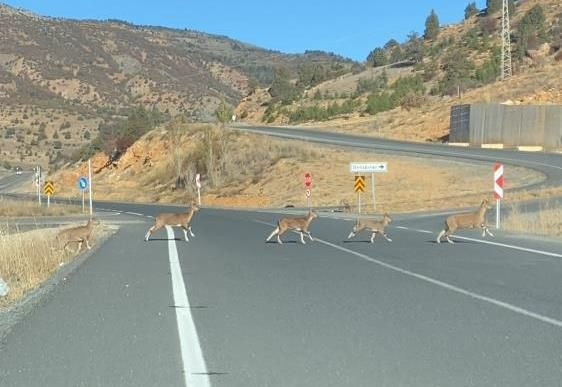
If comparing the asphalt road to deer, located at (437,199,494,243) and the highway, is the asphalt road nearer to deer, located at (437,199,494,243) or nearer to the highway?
the highway

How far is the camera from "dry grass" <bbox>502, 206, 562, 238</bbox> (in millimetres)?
22555

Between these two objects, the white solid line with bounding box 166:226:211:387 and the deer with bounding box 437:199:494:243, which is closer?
the white solid line with bounding box 166:226:211:387

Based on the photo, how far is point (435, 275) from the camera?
44.3ft

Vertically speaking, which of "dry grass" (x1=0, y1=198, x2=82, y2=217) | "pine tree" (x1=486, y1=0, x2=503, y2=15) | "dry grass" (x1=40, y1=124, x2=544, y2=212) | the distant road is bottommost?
"dry grass" (x1=0, y1=198, x2=82, y2=217)

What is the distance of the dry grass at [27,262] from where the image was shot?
45.6 ft

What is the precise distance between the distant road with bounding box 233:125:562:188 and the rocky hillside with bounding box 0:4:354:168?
48.5 meters

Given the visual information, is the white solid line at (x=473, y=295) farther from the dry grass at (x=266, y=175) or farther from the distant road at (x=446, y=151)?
the distant road at (x=446, y=151)

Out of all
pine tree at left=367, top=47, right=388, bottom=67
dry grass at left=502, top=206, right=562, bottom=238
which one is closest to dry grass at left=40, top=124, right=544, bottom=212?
dry grass at left=502, top=206, right=562, bottom=238

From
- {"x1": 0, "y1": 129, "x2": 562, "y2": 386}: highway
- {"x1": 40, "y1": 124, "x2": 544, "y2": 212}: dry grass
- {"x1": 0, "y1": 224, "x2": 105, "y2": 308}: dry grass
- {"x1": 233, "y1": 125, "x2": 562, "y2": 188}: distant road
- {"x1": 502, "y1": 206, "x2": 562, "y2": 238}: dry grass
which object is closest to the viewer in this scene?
{"x1": 0, "y1": 129, "x2": 562, "y2": 386}: highway

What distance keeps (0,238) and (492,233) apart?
1297 cm

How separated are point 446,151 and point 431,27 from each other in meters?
75.8

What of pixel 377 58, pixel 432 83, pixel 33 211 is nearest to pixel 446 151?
pixel 33 211

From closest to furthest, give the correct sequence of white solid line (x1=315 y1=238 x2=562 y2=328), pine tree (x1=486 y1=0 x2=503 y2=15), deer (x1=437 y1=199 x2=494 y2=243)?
1. white solid line (x1=315 y1=238 x2=562 y2=328)
2. deer (x1=437 y1=199 x2=494 y2=243)
3. pine tree (x1=486 y1=0 x2=503 y2=15)

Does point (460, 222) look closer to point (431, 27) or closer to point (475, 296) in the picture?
point (475, 296)
